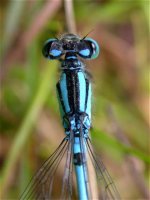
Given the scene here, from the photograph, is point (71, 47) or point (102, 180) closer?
point (71, 47)

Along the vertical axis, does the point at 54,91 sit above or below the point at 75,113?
above

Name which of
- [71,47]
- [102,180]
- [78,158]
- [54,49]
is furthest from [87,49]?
[102,180]

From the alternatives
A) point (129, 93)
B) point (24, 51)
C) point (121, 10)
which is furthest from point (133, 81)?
point (24, 51)

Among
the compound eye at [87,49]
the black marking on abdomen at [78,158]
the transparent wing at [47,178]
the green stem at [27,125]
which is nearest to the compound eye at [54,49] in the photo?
the compound eye at [87,49]

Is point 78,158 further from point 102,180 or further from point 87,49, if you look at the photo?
point 87,49

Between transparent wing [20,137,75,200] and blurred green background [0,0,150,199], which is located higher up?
blurred green background [0,0,150,199]

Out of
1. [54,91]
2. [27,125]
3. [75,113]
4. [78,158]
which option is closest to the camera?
[75,113]

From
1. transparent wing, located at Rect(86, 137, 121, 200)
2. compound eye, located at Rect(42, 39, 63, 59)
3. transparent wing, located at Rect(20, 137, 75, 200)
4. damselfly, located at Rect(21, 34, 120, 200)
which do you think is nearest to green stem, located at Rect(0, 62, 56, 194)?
transparent wing, located at Rect(20, 137, 75, 200)

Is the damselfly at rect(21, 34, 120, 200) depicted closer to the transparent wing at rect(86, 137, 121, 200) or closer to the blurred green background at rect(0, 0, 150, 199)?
the transparent wing at rect(86, 137, 121, 200)
